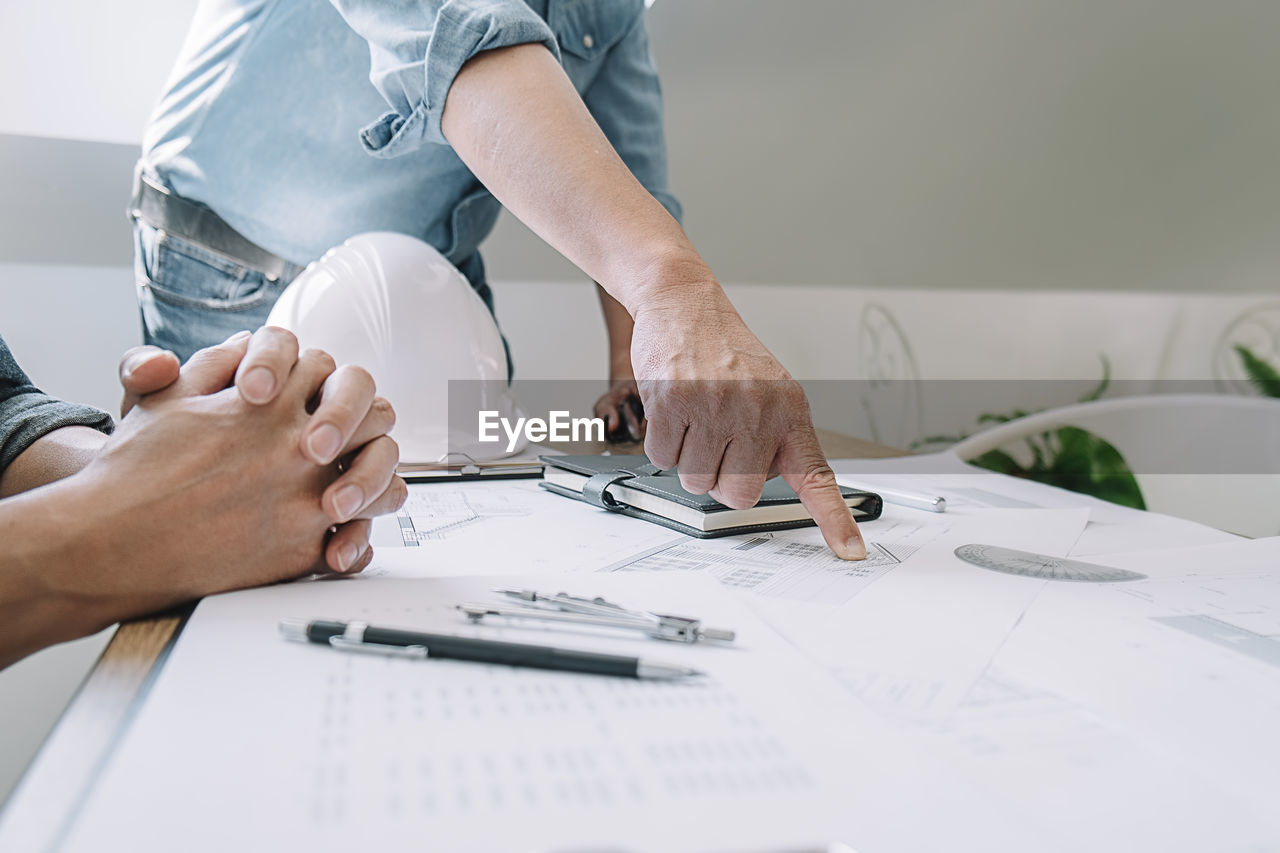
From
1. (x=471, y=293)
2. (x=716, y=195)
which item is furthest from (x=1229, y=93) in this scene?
(x=471, y=293)

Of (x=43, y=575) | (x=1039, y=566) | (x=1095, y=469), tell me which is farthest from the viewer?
(x=1095, y=469)

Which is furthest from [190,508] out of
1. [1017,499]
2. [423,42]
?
[1017,499]

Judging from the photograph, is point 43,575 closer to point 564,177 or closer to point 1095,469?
point 564,177

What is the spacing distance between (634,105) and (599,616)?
1.09 m

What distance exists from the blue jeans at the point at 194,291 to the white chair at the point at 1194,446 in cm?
107

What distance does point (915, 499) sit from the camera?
30.8 inches

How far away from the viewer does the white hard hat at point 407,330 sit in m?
0.91

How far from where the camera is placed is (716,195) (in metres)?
2.00

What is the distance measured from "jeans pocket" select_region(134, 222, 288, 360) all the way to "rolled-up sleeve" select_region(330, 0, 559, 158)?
0.40 metres

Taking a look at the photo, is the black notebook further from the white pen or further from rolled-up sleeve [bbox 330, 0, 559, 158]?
rolled-up sleeve [bbox 330, 0, 559, 158]

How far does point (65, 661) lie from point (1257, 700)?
1446mm

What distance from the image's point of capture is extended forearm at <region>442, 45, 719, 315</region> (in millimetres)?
640

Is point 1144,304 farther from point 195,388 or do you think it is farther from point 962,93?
point 195,388

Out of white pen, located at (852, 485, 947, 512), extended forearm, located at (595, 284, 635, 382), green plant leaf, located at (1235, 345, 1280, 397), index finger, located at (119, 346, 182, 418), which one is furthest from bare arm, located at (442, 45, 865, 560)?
green plant leaf, located at (1235, 345, 1280, 397)
